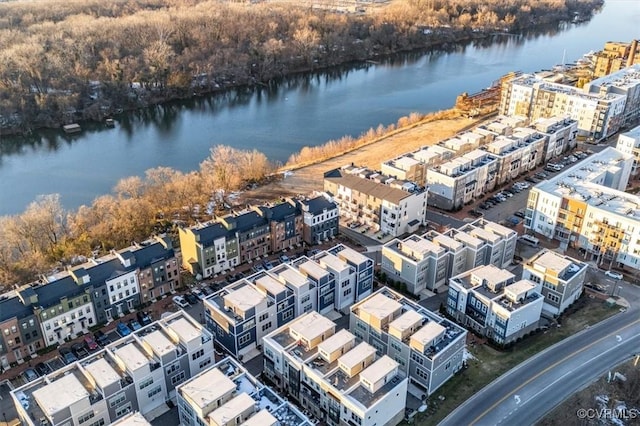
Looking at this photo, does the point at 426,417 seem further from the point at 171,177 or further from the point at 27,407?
the point at 171,177

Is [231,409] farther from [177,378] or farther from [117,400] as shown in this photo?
[117,400]

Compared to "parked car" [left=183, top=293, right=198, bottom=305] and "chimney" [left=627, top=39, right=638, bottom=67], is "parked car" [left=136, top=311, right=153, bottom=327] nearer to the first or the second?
"parked car" [left=183, top=293, right=198, bottom=305]

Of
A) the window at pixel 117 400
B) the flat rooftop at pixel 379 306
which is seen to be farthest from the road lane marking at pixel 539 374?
the window at pixel 117 400

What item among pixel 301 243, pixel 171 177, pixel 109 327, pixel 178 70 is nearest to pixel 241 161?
pixel 171 177

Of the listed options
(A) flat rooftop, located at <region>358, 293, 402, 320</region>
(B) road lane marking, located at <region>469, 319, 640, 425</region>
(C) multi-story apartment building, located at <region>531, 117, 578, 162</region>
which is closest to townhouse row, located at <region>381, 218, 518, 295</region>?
(A) flat rooftop, located at <region>358, 293, 402, 320</region>

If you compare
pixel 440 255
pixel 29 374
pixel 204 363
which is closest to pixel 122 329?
pixel 29 374

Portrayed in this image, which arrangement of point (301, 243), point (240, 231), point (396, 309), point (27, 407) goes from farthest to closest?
point (301, 243) < point (240, 231) < point (396, 309) < point (27, 407)

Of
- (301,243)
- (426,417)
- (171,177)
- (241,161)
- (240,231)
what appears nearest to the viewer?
(426,417)
